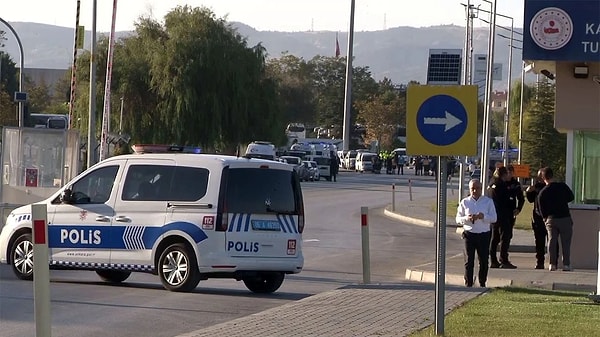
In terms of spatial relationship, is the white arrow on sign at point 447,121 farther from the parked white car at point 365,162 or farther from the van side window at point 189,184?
the parked white car at point 365,162

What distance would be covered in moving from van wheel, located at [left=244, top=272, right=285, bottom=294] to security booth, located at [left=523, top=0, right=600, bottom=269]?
7406 mm

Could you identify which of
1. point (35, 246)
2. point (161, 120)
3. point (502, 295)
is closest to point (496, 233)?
point (502, 295)

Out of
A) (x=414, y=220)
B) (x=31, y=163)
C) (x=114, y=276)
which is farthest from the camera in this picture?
(x=414, y=220)

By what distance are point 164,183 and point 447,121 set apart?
636cm

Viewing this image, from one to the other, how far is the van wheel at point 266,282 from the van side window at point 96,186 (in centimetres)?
245

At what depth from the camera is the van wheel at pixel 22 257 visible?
17469 millimetres

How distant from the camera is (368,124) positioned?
474 ft

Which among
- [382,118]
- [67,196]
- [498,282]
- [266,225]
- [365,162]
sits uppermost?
[382,118]

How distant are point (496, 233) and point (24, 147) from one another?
33.5ft

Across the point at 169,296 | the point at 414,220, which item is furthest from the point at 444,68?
the point at 169,296

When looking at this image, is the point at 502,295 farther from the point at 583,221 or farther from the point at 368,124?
the point at 368,124

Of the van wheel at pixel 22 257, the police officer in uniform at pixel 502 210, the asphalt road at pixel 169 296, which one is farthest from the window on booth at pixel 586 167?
the van wheel at pixel 22 257

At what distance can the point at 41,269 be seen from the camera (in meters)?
9.35

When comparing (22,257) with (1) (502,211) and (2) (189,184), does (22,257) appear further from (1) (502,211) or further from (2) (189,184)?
(1) (502,211)
